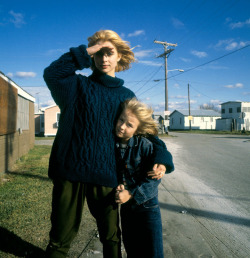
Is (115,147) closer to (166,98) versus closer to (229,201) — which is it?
(229,201)

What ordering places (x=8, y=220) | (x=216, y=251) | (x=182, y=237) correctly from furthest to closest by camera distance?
(x=8, y=220)
(x=182, y=237)
(x=216, y=251)

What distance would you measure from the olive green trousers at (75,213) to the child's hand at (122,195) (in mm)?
57

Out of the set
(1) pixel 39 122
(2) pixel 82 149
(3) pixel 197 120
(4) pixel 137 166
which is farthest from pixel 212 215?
(3) pixel 197 120

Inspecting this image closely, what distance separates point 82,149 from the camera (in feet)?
5.59

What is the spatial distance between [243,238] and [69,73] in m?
2.86

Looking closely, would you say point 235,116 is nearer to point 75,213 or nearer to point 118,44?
point 118,44

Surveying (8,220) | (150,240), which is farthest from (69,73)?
(8,220)

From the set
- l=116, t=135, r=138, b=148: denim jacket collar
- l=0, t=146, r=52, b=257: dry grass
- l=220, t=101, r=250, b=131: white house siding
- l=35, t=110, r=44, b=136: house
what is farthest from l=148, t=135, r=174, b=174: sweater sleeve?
l=220, t=101, r=250, b=131: white house siding

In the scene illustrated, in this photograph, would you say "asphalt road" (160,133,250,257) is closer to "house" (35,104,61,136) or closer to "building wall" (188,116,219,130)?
"house" (35,104,61,136)

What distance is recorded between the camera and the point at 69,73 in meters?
1.72

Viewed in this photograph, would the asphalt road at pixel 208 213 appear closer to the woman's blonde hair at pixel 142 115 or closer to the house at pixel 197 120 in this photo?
the woman's blonde hair at pixel 142 115

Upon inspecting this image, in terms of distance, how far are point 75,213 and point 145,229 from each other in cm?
52

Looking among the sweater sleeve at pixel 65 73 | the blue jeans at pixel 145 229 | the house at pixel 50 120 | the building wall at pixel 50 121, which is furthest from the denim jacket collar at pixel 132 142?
the building wall at pixel 50 121

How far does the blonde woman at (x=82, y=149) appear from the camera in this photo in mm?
1703
